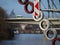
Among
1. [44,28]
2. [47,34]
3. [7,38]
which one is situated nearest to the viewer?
[44,28]

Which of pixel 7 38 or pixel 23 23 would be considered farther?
pixel 7 38

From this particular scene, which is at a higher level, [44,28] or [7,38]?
[44,28]

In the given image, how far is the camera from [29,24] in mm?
15203

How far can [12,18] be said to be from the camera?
13656mm

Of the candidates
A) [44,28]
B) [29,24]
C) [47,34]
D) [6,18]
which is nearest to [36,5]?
[44,28]

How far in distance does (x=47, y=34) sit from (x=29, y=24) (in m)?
9.19

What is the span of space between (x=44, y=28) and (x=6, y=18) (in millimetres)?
7620

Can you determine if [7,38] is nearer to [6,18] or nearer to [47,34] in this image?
[6,18]

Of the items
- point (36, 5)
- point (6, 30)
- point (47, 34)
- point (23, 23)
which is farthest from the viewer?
point (6, 30)

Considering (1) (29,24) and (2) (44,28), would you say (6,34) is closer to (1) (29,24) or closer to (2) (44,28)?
(1) (29,24)

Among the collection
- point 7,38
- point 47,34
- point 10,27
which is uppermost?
point 47,34

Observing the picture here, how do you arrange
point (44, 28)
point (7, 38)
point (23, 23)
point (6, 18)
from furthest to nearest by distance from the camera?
point (7, 38), point (23, 23), point (6, 18), point (44, 28)

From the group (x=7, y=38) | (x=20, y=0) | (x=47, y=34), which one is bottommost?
(x=7, y=38)

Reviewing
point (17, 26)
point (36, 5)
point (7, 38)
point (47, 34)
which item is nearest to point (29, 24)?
point (17, 26)
